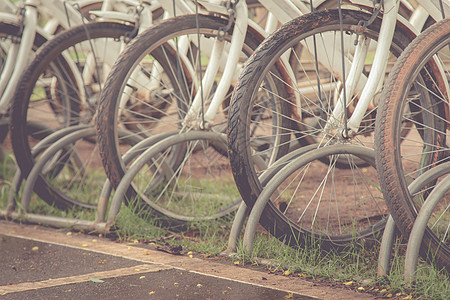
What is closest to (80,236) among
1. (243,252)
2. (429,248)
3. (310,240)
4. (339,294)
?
(243,252)

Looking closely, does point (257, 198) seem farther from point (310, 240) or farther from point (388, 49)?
point (388, 49)

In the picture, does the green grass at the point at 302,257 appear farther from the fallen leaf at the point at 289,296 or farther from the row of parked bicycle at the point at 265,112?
the fallen leaf at the point at 289,296

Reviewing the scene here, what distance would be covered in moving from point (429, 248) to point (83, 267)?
1.58 m

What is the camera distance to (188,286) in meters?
2.95

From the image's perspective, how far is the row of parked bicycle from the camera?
3.14 meters

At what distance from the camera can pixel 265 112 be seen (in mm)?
5328

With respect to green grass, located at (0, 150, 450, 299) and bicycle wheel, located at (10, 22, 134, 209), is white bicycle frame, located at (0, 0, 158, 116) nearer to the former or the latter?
bicycle wheel, located at (10, 22, 134, 209)

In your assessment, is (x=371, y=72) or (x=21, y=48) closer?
(x=371, y=72)

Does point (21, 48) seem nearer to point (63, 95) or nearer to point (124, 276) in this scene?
point (63, 95)

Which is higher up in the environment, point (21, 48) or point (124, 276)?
point (21, 48)

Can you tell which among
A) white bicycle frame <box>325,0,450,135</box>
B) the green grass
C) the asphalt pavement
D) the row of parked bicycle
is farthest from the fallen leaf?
white bicycle frame <box>325,0,450,135</box>

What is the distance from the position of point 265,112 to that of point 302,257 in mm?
2214

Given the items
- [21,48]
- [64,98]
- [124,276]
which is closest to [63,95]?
[64,98]

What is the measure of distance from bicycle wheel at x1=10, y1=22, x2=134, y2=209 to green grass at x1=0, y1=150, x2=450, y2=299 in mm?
446
